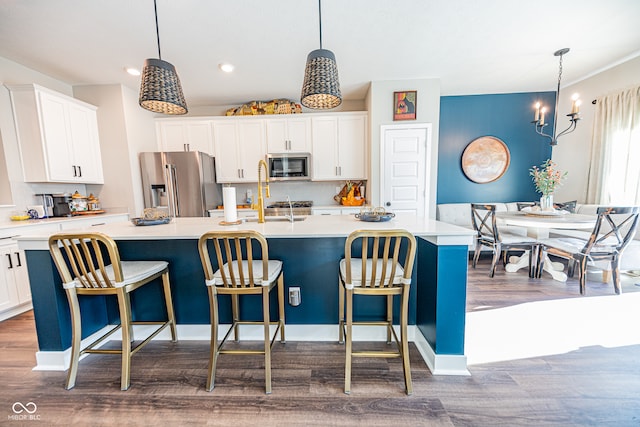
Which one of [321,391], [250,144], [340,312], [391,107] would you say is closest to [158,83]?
[340,312]

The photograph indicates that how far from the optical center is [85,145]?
3285 millimetres

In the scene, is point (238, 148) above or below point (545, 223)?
above

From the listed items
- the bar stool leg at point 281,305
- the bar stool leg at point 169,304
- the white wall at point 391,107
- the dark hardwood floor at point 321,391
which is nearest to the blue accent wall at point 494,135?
the white wall at point 391,107

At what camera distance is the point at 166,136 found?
4.02 metres

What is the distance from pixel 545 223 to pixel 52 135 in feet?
19.0

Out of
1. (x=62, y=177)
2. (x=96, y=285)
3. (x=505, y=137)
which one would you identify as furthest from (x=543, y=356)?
(x=62, y=177)

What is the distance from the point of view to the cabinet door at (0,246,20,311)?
226 centimetres

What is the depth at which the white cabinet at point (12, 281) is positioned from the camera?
227cm

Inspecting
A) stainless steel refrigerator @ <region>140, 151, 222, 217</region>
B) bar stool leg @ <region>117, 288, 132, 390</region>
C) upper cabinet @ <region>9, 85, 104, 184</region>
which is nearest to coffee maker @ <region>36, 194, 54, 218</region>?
upper cabinet @ <region>9, 85, 104, 184</region>

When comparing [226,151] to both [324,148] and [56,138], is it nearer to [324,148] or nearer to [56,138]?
[324,148]

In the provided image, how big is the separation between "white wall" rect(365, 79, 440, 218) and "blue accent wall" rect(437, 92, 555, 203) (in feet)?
2.88

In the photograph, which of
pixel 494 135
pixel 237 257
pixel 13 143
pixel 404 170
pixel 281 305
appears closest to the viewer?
pixel 237 257

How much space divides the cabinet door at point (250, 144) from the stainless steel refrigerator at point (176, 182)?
62cm

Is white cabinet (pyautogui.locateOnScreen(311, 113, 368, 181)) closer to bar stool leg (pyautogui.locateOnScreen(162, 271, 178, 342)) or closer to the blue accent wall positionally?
the blue accent wall
